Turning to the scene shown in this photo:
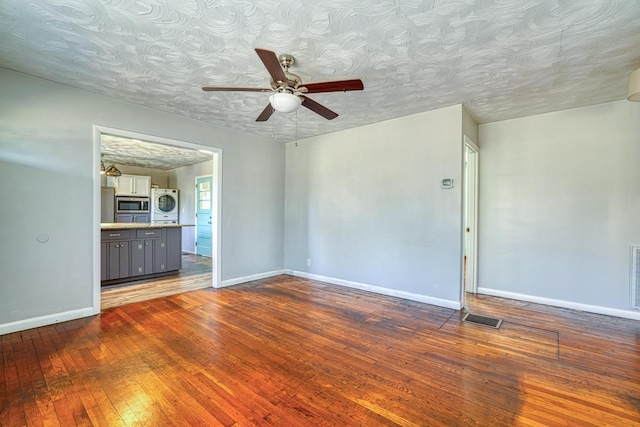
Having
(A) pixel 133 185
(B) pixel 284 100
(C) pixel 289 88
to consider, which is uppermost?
(C) pixel 289 88

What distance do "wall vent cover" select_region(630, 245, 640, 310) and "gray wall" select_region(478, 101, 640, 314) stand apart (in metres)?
0.05

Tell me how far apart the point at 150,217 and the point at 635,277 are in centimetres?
982

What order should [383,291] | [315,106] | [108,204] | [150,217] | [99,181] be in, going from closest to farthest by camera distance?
1. [315,106]
2. [99,181]
3. [383,291]
4. [108,204]
5. [150,217]

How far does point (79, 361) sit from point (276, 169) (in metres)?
3.90

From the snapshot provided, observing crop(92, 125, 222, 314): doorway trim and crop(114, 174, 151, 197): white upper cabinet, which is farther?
crop(114, 174, 151, 197): white upper cabinet

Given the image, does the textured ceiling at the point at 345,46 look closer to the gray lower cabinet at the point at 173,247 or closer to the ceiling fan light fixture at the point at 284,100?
the ceiling fan light fixture at the point at 284,100

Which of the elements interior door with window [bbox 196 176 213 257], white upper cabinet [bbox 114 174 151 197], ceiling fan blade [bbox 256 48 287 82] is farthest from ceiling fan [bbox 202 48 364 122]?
white upper cabinet [bbox 114 174 151 197]

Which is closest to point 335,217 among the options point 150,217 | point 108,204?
point 150,217

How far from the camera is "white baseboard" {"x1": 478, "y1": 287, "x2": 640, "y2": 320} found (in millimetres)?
3312

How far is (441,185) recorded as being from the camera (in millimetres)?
3691

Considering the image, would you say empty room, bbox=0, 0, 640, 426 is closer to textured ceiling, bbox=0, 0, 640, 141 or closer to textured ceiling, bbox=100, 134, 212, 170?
textured ceiling, bbox=0, 0, 640, 141

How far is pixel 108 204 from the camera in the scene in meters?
7.46

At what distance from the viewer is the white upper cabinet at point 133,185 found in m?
7.57

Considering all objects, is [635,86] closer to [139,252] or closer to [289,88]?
[289,88]
